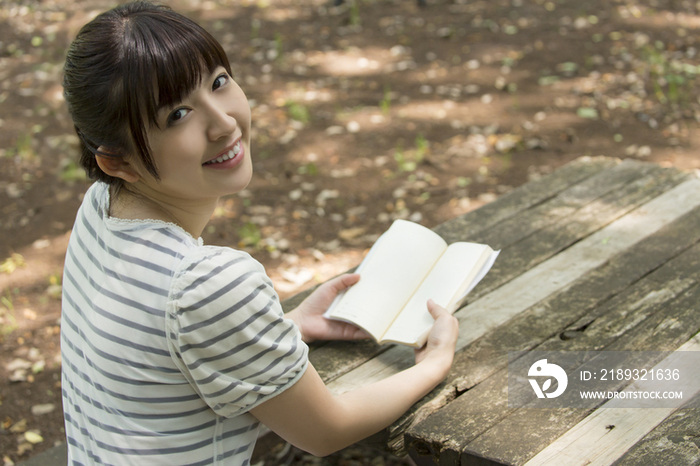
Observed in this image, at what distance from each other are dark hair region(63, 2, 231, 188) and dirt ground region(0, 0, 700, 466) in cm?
172

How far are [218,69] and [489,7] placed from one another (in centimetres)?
636

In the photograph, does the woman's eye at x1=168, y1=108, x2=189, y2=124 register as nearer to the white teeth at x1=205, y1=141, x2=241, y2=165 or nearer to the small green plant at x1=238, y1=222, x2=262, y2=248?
the white teeth at x1=205, y1=141, x2=241, y2=165

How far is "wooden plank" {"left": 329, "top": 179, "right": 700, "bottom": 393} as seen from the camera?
183cm

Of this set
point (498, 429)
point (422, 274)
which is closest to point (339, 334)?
point (422, 274)

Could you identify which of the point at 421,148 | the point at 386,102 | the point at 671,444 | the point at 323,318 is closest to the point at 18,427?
the point at 323,318

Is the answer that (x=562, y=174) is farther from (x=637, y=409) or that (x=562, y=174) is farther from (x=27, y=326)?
(x=27, y=326)

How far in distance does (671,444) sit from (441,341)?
0.58 m

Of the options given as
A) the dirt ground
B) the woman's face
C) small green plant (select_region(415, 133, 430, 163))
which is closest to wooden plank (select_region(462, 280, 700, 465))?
the woman's face

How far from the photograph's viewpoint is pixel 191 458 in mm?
1349

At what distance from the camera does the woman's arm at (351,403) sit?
4.37 ft

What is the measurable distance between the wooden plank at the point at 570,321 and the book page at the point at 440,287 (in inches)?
5.7

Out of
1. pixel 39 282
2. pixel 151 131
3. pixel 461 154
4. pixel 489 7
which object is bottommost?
pixel 39 282

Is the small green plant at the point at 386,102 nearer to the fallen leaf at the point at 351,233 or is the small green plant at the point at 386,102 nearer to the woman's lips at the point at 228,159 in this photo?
the fallen leaf at the point at 351,233

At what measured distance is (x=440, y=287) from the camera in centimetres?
191
